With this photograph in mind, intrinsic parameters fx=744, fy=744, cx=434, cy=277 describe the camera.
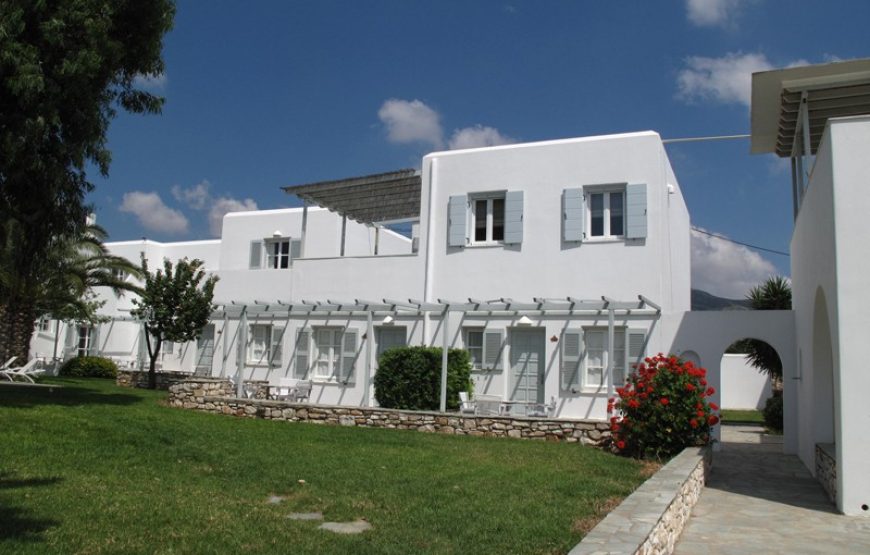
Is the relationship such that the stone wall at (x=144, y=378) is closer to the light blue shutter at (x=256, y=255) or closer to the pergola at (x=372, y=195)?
the light blue shutter at (x=256, y=255)

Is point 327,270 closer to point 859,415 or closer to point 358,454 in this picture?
point 358,454

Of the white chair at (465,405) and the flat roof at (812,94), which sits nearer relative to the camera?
the flat roof at (812,94)

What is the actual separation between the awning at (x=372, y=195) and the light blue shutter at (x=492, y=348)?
459 cm

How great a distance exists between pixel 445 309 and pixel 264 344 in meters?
6.69

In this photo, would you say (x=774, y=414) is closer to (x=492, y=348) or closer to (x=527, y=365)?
(x=527, y=365)

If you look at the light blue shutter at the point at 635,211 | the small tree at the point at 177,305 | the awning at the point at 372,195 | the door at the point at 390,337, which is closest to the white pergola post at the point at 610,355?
the light blue shutter at the point at 635,211

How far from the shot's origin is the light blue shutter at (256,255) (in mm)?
27203

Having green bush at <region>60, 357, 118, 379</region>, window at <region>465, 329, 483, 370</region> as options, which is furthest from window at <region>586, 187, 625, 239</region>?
green bush at <region>60, 357, 118, 379</region>

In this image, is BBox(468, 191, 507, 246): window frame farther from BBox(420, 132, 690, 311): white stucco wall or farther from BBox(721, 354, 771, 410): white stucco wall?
BBox(721, 354, 771, 410): white stucco wall

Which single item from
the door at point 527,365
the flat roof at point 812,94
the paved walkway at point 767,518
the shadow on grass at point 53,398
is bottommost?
the paved walkway at point 767,518

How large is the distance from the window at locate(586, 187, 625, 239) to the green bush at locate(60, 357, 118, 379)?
19.6m

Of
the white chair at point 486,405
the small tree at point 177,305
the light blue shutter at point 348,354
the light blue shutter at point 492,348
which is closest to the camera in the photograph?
the white chair at point 486,405

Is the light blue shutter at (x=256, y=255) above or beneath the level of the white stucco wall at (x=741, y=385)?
above

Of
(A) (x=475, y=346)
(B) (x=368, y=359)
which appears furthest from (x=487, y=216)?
(B) (x=368, y=359)
